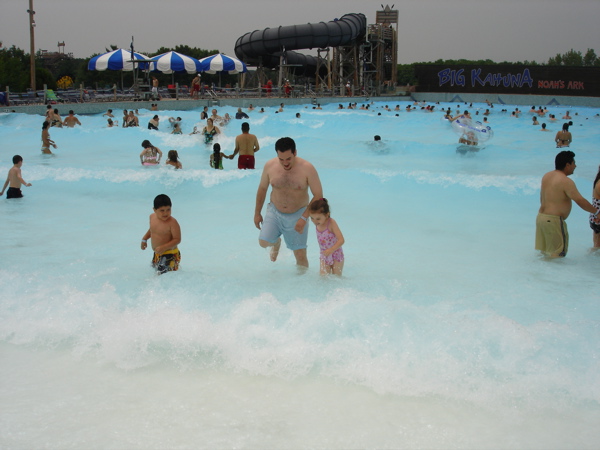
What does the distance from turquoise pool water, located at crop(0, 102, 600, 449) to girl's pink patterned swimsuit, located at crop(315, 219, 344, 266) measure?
19 cm

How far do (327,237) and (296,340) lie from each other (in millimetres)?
1045

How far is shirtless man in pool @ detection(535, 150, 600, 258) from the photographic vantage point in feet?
18.1

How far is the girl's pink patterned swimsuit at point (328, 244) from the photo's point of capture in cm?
483

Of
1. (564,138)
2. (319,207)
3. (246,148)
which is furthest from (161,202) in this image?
(564,138)

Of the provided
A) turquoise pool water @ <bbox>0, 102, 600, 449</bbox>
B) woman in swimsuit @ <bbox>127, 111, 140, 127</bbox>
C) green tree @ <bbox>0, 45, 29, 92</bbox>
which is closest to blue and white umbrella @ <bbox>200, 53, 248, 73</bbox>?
woman in swimsuit @ <bbox>127, 111, 140, 127</bbox>

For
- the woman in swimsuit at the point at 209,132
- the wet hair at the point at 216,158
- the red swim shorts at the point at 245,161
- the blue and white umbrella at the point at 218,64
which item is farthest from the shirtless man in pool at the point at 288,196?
the blue and white umbrella at the point at 218,64

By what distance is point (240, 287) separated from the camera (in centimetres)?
522

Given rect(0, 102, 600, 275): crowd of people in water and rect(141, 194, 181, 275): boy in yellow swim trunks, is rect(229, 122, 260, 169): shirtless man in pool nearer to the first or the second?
rect(0, 102, 600, 275): crowd of people in water

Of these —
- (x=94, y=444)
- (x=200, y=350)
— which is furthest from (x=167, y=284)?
(x=94, y=444)

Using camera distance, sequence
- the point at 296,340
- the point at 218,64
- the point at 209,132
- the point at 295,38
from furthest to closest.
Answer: the point at 295,38, the point at 218,64, the point at 209,132, the point at 296,340

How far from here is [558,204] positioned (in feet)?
18.6

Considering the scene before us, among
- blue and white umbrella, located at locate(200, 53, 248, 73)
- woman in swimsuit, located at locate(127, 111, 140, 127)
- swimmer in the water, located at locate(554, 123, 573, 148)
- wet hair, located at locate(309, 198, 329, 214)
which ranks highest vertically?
blue and white umbrella, located at locate(200, 53, 248, 73)

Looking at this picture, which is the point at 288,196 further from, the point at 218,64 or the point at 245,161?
the point at 218,64

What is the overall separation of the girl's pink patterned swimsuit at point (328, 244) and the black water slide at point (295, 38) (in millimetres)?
30530
